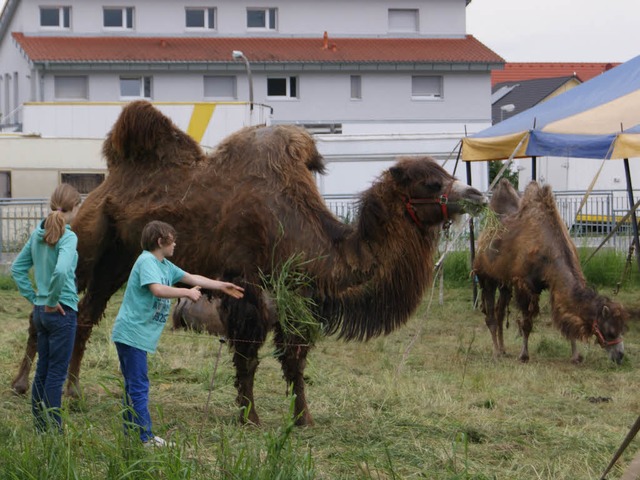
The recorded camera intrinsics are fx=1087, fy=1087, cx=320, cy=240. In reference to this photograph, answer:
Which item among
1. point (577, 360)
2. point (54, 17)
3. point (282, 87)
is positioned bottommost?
point (577, 360)

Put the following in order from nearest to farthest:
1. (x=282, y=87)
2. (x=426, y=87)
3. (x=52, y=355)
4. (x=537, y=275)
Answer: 1. (x=52, y=355)
2. (x=537, y=275)
3. (x=282, y=87)
4. (x=426, y=87)

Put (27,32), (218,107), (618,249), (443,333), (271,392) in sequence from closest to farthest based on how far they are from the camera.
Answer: (271,392) → (443,333) → (618,249) → (218,107) → (27,32)

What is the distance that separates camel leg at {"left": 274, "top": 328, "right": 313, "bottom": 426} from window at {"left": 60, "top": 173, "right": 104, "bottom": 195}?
16574 millimetres

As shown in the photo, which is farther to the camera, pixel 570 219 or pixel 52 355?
pixel 570 219

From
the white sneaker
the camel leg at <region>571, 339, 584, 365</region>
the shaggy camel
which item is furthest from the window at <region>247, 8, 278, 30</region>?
the white sneaker

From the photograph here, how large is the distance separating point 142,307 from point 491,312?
22.5 ft

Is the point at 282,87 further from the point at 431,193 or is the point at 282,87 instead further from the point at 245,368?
the point at 431,193

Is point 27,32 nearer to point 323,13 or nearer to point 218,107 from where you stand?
point 323,13

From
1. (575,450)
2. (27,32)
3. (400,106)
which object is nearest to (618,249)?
(575,450)

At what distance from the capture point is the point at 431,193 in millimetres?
7469

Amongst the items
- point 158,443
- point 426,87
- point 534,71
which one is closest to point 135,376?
point 158,443

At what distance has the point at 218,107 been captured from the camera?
79.8 ft

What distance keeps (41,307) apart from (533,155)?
8.77 metres

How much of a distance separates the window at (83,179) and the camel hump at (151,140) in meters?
15.1
